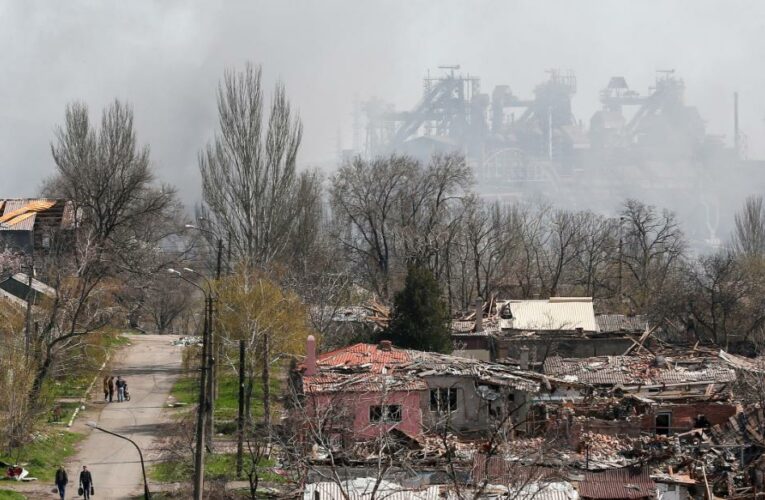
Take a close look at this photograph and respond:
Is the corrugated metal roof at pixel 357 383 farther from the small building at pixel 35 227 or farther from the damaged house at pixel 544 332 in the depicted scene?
the small building at pixel 35 227

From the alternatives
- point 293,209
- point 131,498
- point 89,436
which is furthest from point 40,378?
point 293,209

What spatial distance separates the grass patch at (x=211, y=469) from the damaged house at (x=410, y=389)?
5.51 ft

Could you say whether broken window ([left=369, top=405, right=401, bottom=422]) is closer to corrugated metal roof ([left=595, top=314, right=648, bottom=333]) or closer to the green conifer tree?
the green conifer tree

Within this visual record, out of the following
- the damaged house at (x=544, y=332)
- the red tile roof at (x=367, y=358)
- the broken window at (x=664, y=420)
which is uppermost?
the damaged house at (x=544, y=332)

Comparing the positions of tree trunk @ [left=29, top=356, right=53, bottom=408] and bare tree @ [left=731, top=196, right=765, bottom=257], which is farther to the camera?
bare tree @ [left=731, top=196, right=765, bottom=257]

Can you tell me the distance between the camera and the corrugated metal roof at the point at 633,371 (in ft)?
115

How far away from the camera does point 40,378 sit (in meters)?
35.4

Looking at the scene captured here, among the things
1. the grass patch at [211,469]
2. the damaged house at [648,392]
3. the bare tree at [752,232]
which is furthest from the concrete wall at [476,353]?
the bare tree at [752,232]

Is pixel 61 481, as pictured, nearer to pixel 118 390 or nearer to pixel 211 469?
pixel 211 469

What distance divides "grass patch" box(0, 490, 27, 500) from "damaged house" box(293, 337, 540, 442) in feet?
20.9

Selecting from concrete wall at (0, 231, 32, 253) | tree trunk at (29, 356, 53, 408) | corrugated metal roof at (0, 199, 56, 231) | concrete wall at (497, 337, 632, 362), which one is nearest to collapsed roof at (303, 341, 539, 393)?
tree trunk at (29, 356, 53, 408)

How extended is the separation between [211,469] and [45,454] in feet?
A: 14.2

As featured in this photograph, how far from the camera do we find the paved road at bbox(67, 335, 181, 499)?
29797mm

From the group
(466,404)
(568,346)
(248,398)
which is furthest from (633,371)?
(248,398)
